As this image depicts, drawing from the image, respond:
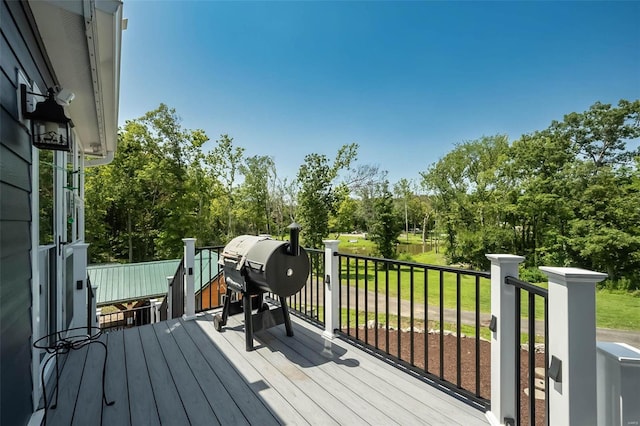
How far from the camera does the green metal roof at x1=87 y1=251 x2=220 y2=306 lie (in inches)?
369

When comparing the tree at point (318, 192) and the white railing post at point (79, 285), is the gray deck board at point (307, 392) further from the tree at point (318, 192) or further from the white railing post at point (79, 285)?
the tree at point (318, 192)

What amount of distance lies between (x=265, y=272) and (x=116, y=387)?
142 cm

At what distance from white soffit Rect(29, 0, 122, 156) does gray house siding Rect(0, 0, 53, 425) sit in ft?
0.50

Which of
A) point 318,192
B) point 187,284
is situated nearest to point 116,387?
point 187,284

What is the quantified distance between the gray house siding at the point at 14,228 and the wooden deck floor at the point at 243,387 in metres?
0.55

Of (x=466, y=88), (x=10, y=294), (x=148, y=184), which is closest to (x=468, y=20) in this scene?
(x=466, y=88)

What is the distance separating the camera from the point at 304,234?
51.4 ft

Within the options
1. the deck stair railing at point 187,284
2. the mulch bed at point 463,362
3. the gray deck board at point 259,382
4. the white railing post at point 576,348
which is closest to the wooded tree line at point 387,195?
the mulch bed at point 463,362

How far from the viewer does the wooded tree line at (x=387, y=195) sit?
47.7 feet

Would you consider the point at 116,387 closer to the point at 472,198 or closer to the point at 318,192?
the point at 318,192

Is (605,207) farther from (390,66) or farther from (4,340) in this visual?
(4,340)

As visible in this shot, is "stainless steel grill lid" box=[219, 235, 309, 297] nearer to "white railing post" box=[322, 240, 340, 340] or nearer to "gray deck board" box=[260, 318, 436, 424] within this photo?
"white railing post" box=[322, 240, 340, 340]

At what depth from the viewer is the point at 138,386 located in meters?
2.29

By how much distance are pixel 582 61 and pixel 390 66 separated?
11734 mm
